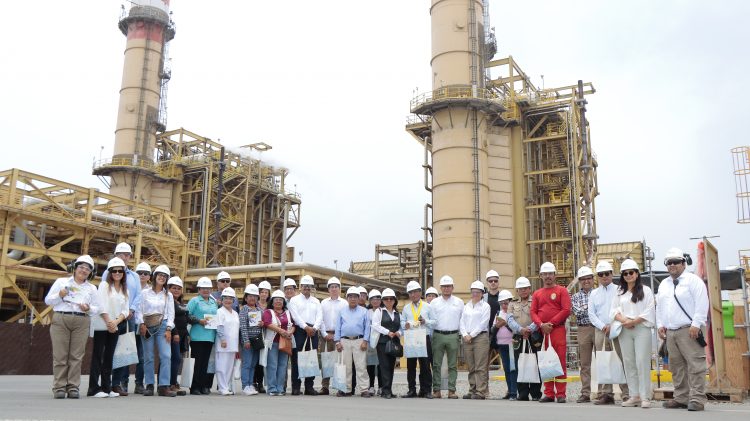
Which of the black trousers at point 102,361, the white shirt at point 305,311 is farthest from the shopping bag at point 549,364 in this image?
the black trousers at point 102,361

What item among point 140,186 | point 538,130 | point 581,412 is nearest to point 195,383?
point 581,412

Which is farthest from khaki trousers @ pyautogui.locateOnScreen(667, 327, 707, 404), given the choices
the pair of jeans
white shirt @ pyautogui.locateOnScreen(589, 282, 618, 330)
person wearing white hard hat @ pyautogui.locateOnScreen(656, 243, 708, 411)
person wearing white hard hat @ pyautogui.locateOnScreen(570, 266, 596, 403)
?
the pair of jeans

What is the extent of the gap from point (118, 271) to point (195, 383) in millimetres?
2357

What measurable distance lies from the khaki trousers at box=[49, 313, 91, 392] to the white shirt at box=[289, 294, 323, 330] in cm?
346

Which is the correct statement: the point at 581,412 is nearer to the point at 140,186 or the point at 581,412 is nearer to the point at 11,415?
the point at 11,415

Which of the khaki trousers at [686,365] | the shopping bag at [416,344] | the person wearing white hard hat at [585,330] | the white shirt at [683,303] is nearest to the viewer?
the khaki trousers at [686,365]

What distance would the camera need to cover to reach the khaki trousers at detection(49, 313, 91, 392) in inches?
325

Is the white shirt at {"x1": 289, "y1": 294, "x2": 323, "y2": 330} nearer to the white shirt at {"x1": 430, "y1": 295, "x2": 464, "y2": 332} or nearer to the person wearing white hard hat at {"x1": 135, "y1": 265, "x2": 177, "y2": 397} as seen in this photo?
the white shirt at {"x1": 430, "y1": 295, "x2": 464, "y2": 332}

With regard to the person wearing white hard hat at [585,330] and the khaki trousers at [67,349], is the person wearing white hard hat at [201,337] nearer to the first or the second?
the khaki trousers at [67,349]

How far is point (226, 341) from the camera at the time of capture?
10.5 m

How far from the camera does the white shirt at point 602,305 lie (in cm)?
930

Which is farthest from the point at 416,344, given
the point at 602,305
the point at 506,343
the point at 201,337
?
the point at 201,337

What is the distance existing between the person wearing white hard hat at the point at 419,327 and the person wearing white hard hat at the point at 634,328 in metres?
2.93

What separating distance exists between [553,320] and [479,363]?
1.43 m
